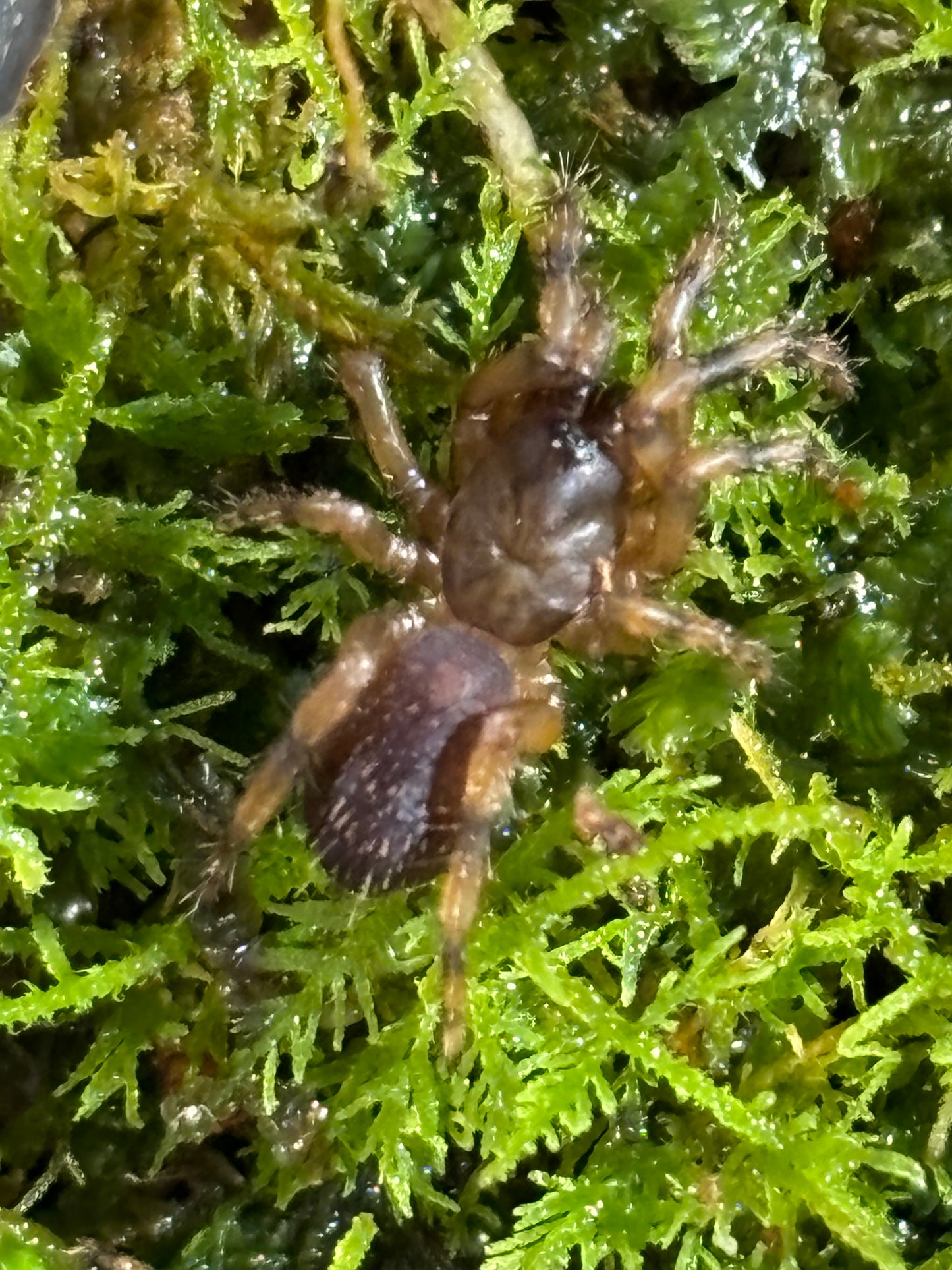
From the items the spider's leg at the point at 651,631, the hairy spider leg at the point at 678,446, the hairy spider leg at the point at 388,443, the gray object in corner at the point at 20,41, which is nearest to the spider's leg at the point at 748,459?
the hairy spider leg at the point at 678,446

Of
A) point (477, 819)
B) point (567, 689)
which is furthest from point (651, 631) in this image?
point (477, 819)

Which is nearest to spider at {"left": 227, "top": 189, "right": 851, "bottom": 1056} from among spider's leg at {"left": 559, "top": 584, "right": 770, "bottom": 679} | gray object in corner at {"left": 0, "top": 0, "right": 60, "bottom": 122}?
spider's leg at {"left": 559, "top": 584, "right": 770, "bottom": 679}

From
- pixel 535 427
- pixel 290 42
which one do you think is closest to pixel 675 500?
pixel 535 427

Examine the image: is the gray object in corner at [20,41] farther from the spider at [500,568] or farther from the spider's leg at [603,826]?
the spider's leg at [603,826]

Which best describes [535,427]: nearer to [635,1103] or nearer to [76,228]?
[76,228]

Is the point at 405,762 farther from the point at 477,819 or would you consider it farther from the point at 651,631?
the point at 651,631
